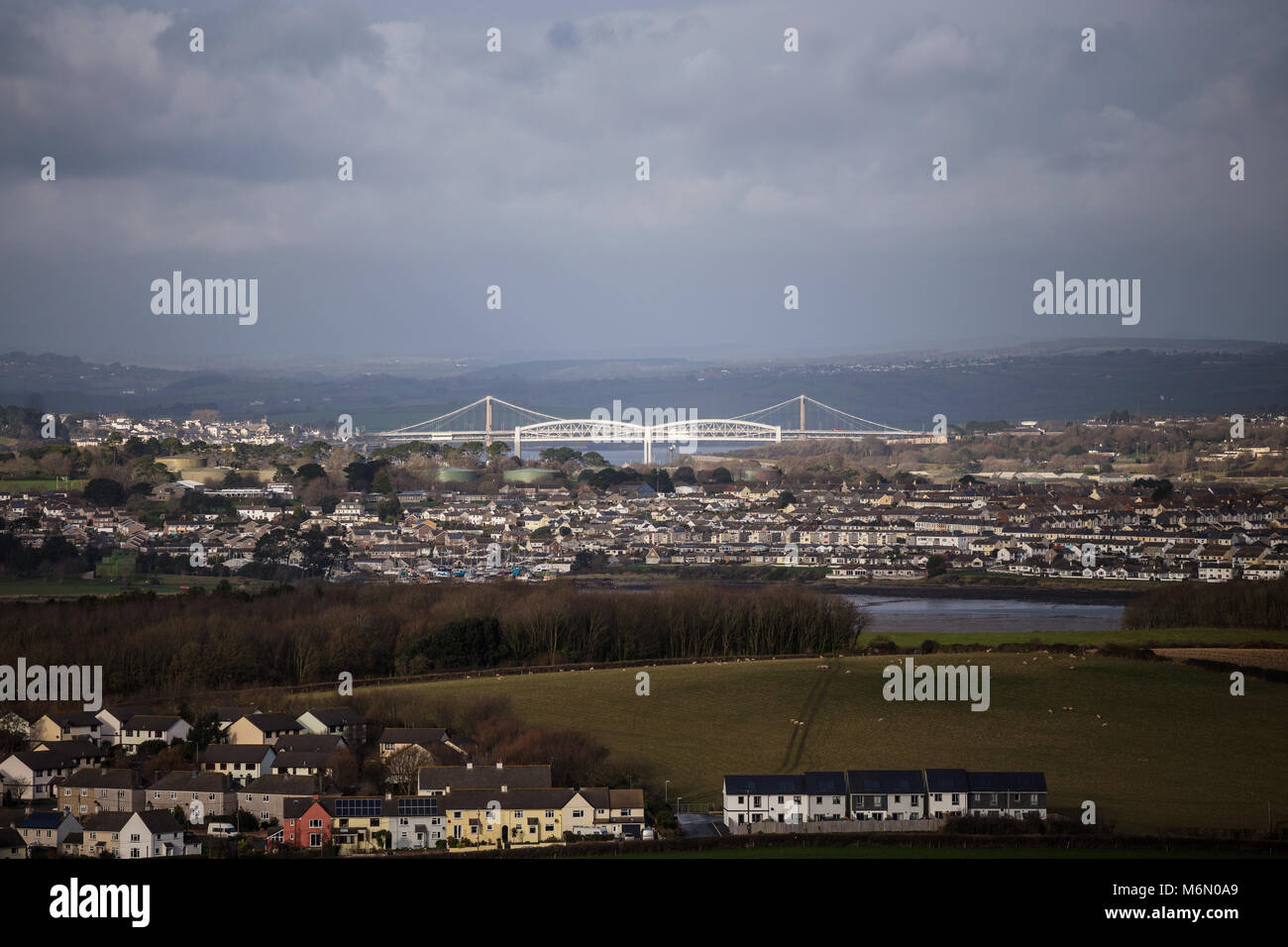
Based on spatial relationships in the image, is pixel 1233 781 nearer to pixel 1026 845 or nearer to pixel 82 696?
pixel 1026 845

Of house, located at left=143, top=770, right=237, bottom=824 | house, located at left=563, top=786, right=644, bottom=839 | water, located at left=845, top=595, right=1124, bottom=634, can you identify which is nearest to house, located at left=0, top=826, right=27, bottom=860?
house, located at left=143, top=770, right=237, bottom=824

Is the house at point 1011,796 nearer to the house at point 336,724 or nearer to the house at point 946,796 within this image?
the house at point 946,796

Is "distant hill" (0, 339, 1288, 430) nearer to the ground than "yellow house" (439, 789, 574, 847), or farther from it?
farther from it

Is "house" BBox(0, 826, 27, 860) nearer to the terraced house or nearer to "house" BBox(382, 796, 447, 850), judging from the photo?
"house" BBox(382, 796, 447, 850)

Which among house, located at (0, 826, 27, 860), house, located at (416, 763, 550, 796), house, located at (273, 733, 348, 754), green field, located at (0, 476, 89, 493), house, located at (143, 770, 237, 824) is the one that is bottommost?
house, located at (0, 826, 27, 860)

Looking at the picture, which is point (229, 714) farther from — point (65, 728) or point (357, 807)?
point (357, 807)

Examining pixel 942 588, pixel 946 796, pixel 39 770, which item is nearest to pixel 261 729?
pixel 39 770

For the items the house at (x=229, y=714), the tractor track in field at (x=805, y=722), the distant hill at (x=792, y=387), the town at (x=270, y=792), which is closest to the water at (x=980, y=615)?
the tractor track in field at (x=805, y=722)
